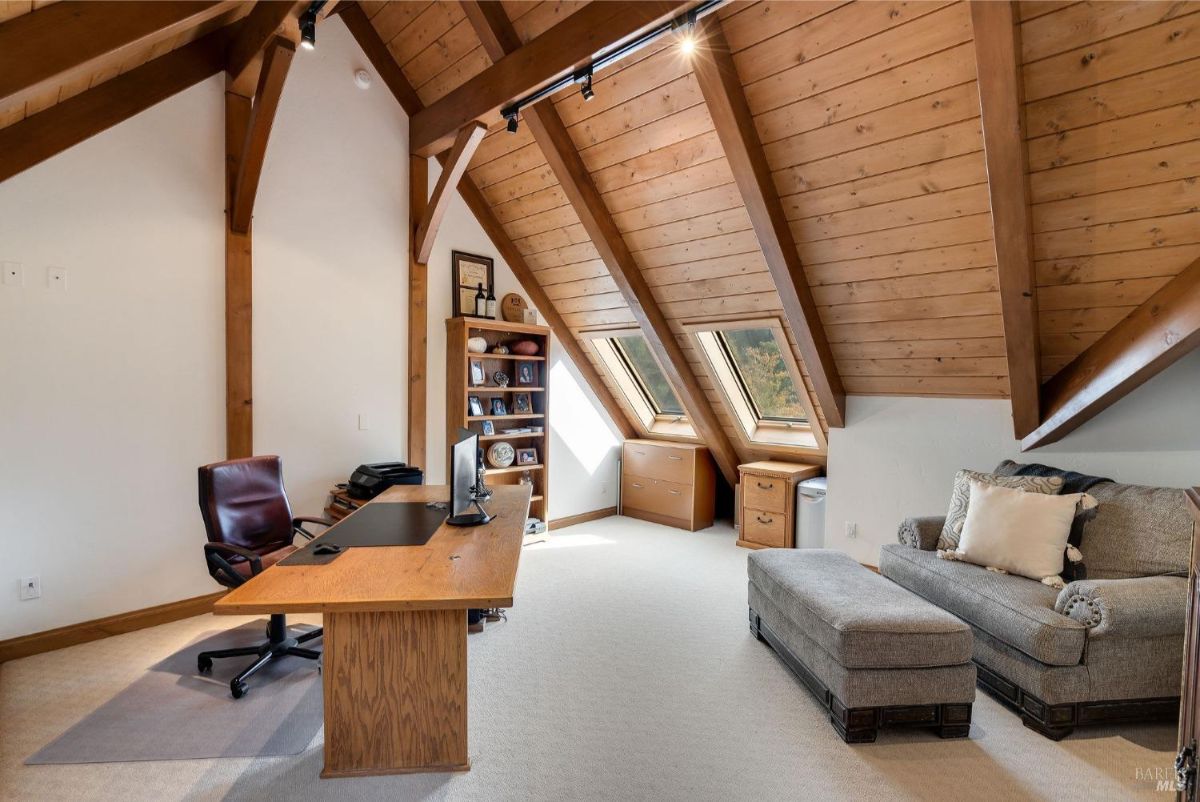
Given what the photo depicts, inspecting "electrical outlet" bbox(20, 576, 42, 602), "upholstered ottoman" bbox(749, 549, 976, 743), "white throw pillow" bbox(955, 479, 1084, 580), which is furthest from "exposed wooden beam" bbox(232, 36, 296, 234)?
"white throw pillow" bbox(955, 479, 1084, 580)

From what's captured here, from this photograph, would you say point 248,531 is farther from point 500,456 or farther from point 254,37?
point 254,37

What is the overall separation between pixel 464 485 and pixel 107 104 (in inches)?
106

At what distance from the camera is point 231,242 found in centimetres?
331

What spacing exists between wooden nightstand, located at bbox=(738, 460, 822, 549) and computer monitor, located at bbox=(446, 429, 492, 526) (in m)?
2.70

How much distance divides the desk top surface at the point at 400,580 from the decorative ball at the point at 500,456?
7.38 feet

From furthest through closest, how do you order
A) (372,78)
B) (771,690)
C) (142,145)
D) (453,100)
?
(372,78) < (453,100) < (142,145) < (771,690)

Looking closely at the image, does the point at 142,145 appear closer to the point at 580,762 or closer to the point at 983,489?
the point at 580,762

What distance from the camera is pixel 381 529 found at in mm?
2463

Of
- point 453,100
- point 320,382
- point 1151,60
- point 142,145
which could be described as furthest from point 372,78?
point 1151,60

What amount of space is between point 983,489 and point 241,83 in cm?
452

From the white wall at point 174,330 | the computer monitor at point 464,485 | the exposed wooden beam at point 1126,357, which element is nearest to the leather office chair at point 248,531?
the white wall at point 174,330

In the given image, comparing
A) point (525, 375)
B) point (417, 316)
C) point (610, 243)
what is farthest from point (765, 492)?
point (417, 316)

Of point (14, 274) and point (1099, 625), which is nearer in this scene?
point (1099, 625)

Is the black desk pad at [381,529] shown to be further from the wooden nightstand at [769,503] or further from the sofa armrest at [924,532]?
the wooden nightstand at [769,503]
